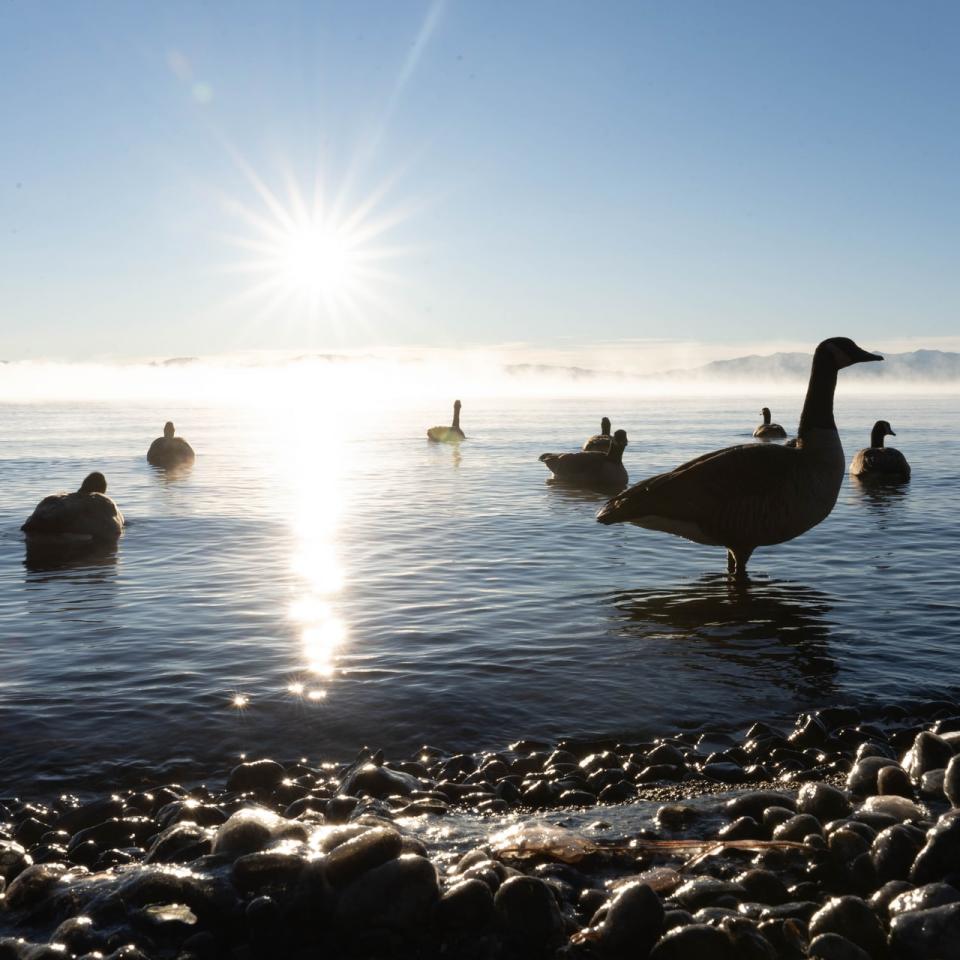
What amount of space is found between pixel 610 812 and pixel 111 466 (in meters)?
33.4

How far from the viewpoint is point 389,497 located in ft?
85.4

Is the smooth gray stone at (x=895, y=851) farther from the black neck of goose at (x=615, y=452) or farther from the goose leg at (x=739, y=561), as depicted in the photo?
the black neck of goose at (x=615, y=452)

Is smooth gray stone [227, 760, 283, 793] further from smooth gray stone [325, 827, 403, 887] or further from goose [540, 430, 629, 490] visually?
goose [540, 430, 629, 490]

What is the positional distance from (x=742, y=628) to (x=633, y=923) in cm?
741

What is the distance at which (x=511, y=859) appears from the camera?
5418 mm

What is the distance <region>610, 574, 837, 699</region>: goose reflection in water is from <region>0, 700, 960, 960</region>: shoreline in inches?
86.7

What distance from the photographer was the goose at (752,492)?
12656 mm

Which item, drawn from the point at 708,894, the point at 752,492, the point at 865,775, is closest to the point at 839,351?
the point at 752,492

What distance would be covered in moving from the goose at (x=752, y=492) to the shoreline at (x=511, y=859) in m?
5.57

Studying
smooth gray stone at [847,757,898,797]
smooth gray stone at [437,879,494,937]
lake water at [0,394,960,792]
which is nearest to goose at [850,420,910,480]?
lake water at [0,394,960,792]

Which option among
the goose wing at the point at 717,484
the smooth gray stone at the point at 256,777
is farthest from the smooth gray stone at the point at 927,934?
the goose wing at the point at 717,484

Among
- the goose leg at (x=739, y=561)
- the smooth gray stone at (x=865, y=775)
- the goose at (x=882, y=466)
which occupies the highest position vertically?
the goose at (x=882, y=466)

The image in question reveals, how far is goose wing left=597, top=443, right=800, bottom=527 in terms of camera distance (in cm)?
1270

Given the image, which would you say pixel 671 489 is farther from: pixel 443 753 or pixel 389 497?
pixel 389 497
